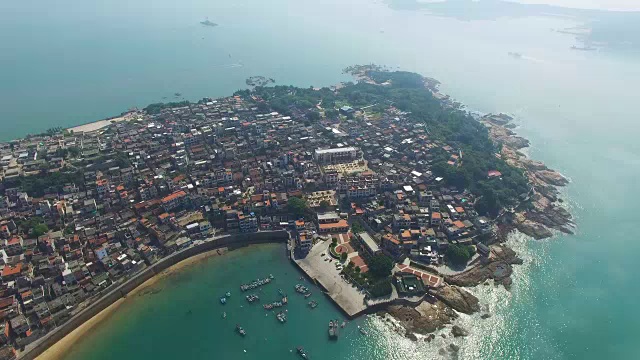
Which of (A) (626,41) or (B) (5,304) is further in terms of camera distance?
(A) (626,41)

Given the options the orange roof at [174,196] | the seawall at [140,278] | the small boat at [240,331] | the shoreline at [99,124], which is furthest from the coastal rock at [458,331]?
the shoreline at [99,124]

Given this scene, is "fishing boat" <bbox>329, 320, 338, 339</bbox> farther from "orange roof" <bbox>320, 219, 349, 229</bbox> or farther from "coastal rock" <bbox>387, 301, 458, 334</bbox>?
"orange roof" <bbox>320, 219, 349, 229</bbox>

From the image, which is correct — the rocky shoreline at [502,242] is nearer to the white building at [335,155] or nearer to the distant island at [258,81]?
the white building at [335,155]

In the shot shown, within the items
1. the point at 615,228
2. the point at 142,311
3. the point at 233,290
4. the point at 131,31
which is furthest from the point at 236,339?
the point at 131,31

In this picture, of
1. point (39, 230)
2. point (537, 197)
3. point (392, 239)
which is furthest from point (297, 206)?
point (537, 197)

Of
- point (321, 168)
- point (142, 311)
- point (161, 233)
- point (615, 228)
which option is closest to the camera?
point (142, 311)

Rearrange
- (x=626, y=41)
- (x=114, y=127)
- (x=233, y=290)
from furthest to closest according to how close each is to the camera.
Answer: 1. (x=626, y=41)
2. (x=114, y=127)
3. (x=233, y=290)

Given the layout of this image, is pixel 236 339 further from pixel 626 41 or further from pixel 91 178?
pixel 626 41
